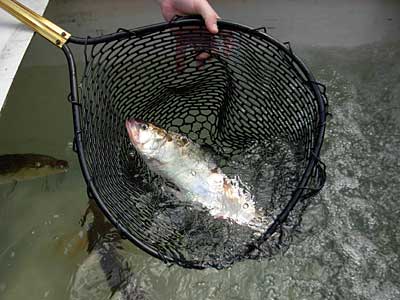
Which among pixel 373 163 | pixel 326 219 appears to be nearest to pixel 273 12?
pixel 373 163

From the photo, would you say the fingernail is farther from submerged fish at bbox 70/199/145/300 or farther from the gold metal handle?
submerged fish at bbox 70/199/145/300

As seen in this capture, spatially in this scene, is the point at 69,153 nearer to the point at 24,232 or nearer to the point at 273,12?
the point at 24,232

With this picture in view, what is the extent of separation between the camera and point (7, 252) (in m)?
1.51

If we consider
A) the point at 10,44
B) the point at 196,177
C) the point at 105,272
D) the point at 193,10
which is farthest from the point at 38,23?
the point at 105,272

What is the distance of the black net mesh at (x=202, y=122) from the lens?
1177 mm

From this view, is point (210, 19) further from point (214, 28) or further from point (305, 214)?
point (305, 214)

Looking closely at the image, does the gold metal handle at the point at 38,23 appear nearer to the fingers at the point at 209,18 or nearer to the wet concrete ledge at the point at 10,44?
the wet concrete ledge at the point at 10,44

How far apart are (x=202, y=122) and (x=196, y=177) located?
0.28 metres

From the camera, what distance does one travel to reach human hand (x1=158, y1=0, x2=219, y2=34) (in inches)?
46.6

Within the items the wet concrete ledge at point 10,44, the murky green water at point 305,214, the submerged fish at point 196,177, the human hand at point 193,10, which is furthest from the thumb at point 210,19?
the murky green water at point 305,214

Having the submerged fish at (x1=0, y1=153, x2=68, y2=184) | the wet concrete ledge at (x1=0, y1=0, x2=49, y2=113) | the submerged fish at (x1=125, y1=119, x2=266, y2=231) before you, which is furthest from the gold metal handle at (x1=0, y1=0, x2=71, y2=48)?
the submerged fish at (x1=0, y1=153, x2=68, y2=184)

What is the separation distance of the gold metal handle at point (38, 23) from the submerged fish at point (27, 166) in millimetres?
480

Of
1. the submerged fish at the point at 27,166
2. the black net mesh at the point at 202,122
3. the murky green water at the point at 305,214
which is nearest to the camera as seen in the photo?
the black net mesh at the point at 202,122

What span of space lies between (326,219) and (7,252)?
0.89m
